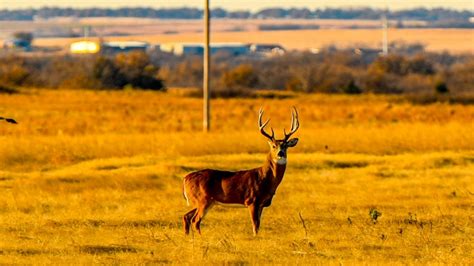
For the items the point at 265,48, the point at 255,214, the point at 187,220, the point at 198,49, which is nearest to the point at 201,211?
the point at 187,220

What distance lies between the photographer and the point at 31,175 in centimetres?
2419

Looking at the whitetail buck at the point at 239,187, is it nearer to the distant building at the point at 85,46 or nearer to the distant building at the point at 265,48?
the distant building at the point at 85,46

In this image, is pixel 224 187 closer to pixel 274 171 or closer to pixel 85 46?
pixel 274 171

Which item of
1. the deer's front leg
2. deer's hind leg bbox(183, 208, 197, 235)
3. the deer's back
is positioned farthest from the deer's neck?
deer's hind leg bbox(183, 208, 197, 235)

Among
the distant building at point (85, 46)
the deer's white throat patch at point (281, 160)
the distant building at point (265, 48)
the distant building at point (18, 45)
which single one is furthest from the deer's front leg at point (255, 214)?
the distant building at point (265, 48)

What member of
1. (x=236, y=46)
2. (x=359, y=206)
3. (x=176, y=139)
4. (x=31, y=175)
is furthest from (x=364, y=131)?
(x=236, y=46)

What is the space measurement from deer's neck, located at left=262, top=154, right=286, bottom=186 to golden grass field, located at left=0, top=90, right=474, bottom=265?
0.73 metres

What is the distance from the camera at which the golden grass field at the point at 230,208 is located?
1484 cm

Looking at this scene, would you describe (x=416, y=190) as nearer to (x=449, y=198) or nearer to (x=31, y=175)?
(x=449, y=198)

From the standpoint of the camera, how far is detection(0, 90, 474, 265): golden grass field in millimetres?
14836

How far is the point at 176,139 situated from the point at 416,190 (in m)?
11.3

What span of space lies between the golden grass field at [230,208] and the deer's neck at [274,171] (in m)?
0.73

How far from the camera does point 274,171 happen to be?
15.2 metres

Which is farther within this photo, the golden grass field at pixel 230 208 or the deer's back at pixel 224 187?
the deer's back at pixel 224 187
